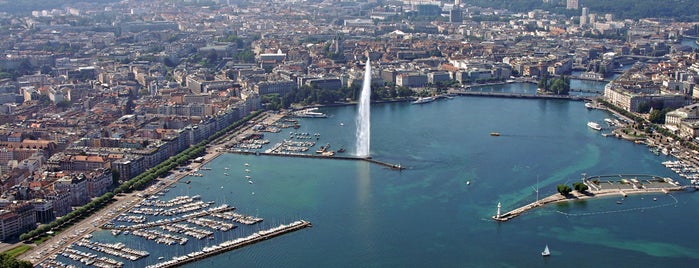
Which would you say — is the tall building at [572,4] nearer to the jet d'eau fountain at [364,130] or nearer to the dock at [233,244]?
the jet d'eau fountain at [364,130]

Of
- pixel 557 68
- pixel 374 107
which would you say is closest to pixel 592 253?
pixel 374 107

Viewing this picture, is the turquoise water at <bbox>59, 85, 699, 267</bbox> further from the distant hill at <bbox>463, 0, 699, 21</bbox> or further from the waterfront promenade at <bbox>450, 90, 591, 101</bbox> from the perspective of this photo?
the distant hill at <bbox>463, 0, 699, 21</bbox>

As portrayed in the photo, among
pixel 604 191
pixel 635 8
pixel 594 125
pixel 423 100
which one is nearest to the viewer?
pixel 604 191

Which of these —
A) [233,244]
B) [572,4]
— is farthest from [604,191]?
[572,4]

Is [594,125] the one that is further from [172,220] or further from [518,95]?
[172,220]

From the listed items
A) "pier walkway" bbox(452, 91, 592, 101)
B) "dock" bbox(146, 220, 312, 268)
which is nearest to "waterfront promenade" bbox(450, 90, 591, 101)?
"pier walkway" bbox(452, 91, 592, 101)
